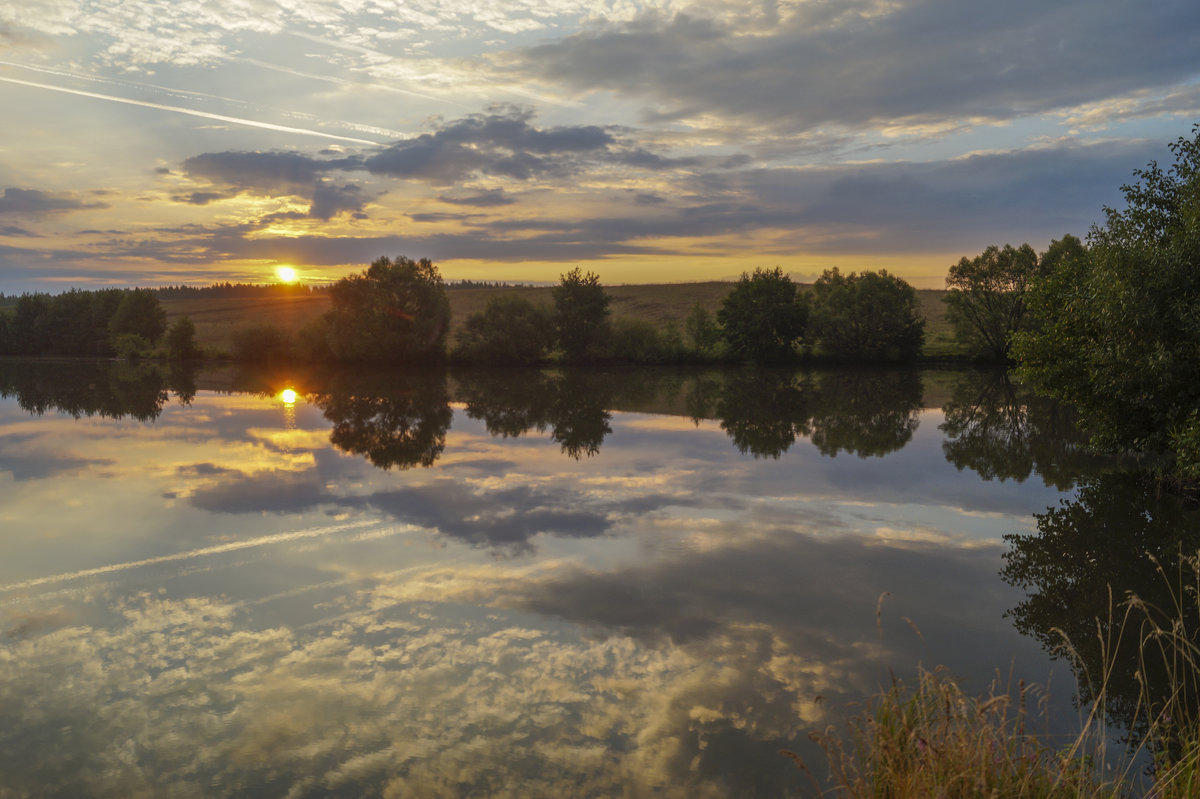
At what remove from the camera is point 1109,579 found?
1284 centimetres

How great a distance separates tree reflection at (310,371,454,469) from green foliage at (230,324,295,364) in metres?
29.4

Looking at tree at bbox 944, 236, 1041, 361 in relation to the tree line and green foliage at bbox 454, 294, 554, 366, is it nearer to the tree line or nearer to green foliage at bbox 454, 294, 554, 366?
green foliage at bbox 454, 294, 554, 366

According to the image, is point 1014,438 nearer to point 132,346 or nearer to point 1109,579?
point 1109,579

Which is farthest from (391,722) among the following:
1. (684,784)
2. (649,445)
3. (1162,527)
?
(649,445)

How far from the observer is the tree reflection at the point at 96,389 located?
1588 inches

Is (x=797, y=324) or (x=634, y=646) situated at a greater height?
(x=797, y=324)

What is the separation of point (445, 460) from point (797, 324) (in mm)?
62941

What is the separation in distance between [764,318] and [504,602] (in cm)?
7146

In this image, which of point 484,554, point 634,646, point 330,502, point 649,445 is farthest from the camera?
point 649,445

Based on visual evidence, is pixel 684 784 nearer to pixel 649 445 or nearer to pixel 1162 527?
pixel 1162 527

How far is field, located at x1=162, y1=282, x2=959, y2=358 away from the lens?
117012 millimetres

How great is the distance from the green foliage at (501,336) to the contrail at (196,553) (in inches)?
2445

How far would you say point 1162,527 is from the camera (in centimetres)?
1639

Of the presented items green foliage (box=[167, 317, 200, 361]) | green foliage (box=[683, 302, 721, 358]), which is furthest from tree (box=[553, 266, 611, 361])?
green foliage (box=[167, 317, 200, 361])
